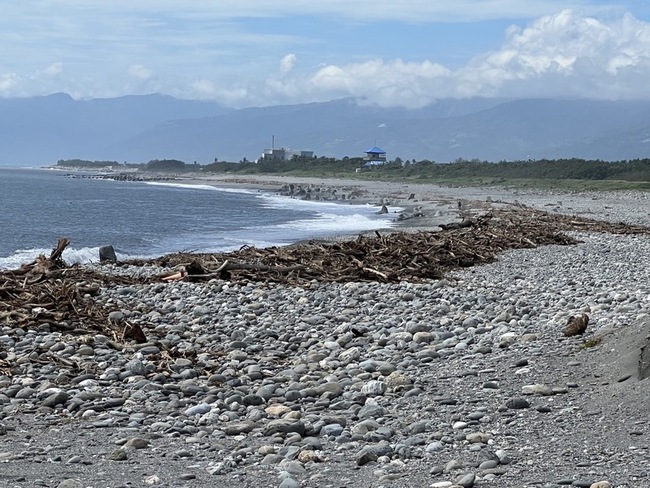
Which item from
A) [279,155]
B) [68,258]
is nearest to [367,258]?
[68,258]

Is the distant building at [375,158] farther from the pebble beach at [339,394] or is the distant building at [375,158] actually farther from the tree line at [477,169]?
the pebble beach at [339,394]

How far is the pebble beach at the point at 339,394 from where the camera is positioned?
5.88m

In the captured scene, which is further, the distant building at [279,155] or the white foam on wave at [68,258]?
the distant building at [279,155]

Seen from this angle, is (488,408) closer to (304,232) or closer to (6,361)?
(6,361)

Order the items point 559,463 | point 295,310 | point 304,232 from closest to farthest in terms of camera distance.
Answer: point 559,463, point 295,310, point 304,232

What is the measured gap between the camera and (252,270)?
1543 cm

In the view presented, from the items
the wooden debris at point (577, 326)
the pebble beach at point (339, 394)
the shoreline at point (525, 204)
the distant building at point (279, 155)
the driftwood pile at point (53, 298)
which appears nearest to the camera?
the pebble beach at point (339, 394)

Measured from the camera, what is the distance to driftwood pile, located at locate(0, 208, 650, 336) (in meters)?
11.2

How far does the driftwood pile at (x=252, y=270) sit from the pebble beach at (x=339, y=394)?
1.39ft

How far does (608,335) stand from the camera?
8938mm

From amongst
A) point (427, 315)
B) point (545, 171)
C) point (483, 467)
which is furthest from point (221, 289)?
point (545, 171)

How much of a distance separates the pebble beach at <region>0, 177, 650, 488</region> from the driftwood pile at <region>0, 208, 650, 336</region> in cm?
42

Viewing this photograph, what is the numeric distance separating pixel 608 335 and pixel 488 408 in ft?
7.91

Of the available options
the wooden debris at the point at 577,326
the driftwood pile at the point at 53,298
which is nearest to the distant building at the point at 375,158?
the driftwood pile at the point at 53,298
